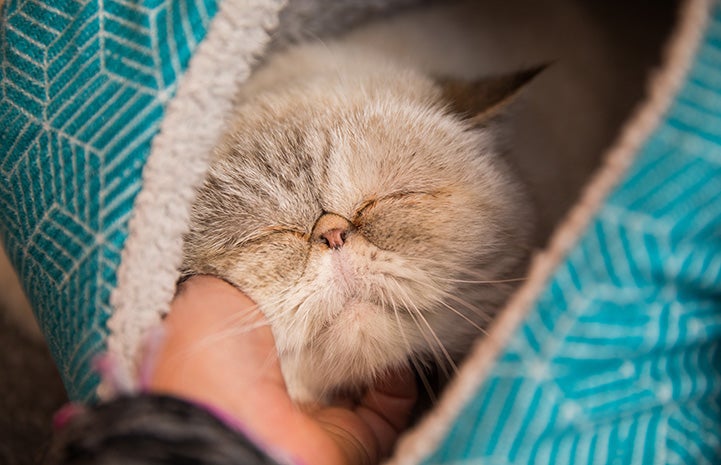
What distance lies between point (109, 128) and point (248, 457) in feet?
1.49

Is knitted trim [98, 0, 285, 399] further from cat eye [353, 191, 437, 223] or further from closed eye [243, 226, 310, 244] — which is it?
cat eye [353, 191, 437, 223]

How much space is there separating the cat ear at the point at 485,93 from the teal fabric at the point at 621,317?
0.42m

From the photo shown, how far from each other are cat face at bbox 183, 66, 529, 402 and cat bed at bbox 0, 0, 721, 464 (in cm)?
10

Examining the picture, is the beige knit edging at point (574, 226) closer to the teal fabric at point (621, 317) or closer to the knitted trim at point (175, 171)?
the teal fabric at point (621, 317)

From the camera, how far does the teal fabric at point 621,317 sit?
540mm

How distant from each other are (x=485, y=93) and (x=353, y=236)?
38 cm

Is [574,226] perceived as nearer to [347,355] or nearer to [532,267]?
[532,267]

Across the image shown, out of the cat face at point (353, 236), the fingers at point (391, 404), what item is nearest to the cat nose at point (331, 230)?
the cat face at point (353, 236)

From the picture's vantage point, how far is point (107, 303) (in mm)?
702

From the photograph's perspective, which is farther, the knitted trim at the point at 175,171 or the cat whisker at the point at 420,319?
the cat whisker at the point at 420,319

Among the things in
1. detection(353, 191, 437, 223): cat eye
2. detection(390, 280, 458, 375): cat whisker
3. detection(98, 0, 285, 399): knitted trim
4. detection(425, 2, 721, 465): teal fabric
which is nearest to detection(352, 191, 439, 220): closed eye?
detection(353, 191, 437, 223): cat eye

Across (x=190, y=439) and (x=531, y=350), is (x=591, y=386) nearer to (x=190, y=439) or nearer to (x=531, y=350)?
(x=531, y=350)

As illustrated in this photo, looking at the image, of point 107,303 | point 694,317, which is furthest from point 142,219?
point 694,317

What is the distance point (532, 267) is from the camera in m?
0.57
